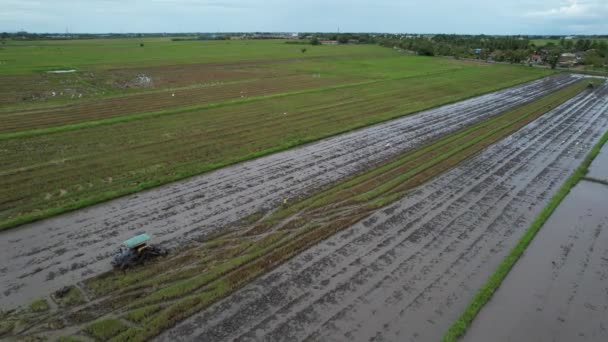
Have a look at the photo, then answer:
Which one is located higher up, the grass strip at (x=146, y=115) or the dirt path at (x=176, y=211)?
the grass strip at (x=146, y=115)

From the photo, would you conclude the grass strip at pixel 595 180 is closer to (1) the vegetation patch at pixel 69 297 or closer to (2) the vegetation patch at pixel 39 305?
(1) the vegetation patch at pixel 69 297

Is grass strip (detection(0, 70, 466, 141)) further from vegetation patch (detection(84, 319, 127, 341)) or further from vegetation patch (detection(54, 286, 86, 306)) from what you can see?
vegetation patch (detection(84, 319, 127, 341))

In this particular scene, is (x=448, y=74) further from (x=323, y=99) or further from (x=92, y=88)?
(x=92, y=88)

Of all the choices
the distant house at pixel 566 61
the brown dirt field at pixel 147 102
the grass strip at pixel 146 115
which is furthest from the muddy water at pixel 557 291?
the distant house at pixel 566 61

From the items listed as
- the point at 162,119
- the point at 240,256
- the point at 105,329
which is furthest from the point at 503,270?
the point at 162,119

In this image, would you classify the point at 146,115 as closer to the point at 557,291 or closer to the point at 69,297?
the point at 69,297

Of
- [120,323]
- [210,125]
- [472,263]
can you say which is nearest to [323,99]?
[210,125]

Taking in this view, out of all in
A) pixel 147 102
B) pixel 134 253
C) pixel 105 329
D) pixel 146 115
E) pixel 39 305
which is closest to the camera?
pixel 105 329
